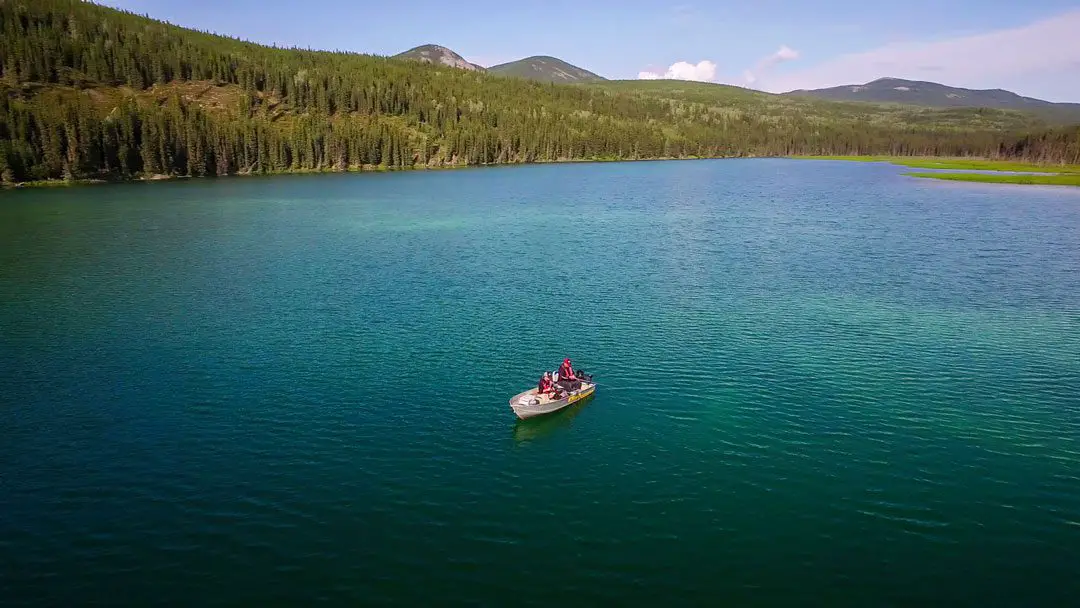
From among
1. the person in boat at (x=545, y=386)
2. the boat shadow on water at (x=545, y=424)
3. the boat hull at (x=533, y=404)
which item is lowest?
the boat shadow on water at (x=545, y=424)

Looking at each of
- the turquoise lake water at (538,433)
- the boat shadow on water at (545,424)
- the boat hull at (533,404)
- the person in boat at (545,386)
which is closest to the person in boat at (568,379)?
the boat hull at (533,404)

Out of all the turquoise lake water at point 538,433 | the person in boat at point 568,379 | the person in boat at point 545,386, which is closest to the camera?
the turquoise lake water at point 538,433

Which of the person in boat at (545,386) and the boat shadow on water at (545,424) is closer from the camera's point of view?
the boat shadow on water at (545,424)

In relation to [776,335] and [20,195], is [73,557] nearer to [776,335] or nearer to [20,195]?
[776,335]

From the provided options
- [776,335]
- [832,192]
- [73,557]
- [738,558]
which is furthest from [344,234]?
[832,192]

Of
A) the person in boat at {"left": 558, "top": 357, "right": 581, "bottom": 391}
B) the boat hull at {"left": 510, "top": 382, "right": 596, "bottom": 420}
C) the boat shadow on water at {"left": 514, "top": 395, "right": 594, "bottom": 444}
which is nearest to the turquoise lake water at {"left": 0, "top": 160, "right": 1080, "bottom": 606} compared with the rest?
the boat shadow on water at {"left": 514, "top": 395, "right": 594, "bottom": 444}

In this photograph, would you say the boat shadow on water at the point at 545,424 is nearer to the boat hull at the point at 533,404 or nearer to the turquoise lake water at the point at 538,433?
the turquoise lake water at the point at 538,433
